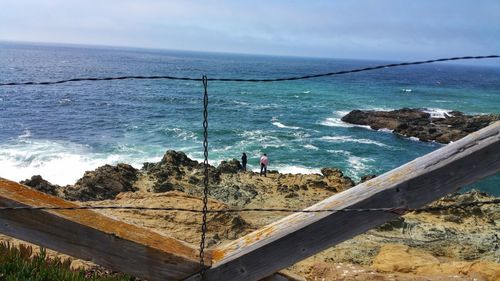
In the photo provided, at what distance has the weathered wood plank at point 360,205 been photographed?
215 centimetres

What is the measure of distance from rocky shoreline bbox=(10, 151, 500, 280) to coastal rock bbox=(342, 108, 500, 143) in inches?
886

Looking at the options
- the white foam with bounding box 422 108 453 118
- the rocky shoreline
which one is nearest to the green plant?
the rocky shoreline

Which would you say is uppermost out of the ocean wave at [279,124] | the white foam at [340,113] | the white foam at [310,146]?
the white foam at [340,113]

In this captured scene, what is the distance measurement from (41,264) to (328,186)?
62.3 ft

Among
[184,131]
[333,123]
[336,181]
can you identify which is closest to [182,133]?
[184,131]

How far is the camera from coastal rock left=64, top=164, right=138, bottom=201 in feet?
61.2

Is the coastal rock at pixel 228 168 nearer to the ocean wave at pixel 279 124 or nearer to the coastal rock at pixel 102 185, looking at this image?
the coastal rock at pixel 102 185

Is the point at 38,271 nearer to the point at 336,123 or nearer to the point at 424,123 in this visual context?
the point at 336,123

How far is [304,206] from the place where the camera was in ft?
55.4

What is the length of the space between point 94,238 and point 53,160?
94.3 feet

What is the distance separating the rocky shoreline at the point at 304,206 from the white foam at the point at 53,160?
4956 millimetres

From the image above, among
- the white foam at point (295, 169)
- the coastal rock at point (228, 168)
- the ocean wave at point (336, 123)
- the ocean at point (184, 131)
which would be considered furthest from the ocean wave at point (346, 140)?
the coastal rock at point (228, 168)

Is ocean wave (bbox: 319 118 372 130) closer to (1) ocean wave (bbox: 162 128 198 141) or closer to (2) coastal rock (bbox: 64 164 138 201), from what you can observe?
(1) ocean wave (bbox: 162 128 198 141)

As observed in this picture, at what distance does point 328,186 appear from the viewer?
865 inches
